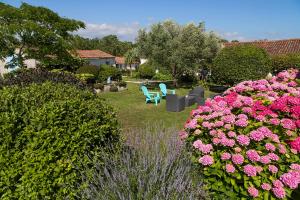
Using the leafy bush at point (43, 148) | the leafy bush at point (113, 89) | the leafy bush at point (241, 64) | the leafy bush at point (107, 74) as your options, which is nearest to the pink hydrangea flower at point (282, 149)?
the leafy bush at point (43, 148)

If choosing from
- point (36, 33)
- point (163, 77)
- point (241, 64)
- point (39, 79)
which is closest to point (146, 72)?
point (163, 77)

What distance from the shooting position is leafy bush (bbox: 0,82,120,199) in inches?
126

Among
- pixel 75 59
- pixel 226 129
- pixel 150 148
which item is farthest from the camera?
pixel 75 59

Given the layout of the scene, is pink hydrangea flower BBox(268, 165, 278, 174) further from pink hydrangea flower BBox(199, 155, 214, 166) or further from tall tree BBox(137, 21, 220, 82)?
tall tree BBox(137, 21, 220, 82)

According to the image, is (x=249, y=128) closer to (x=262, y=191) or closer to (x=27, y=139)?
(x=262, y=191)

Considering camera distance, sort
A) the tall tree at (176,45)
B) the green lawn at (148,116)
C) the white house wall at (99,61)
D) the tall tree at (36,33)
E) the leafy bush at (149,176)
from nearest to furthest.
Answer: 1. the leafy bush at (149,176)
2. the green lawn at (148,116)
3. the tall tree at (36,33)
4. the tall tree at (176,45)
5. the white house wall at (99,61)

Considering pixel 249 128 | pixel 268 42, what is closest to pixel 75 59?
pixel 249 128

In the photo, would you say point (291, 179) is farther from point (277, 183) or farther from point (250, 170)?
point (250, 170)

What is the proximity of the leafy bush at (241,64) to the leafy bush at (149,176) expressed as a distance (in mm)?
20448

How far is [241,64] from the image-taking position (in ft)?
74.6

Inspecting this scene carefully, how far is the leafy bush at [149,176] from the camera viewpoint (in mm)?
2850

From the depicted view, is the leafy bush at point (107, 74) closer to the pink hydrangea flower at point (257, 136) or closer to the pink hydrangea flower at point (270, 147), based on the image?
the pink hydrangea flower at point (257, 136)

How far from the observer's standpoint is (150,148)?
145 inches

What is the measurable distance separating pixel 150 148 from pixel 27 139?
159 cm
